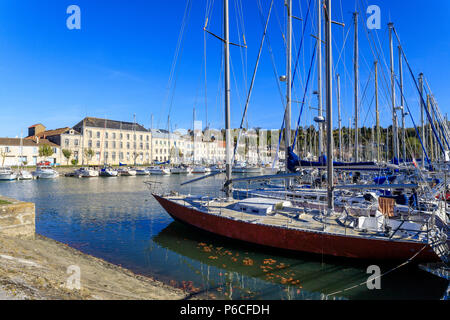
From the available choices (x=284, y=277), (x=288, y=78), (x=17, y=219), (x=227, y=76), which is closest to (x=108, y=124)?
(x=288, y=78)

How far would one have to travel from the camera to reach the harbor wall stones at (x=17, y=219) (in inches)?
486

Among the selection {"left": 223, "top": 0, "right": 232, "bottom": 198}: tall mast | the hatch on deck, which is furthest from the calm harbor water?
{"left": 223, "top": 0, "right": 232, "bottom": 198}: tall mast

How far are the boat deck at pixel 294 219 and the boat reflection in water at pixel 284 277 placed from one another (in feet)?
4.00

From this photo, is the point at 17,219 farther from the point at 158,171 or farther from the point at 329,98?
the point at 158,171

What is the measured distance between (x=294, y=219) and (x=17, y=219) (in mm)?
13001

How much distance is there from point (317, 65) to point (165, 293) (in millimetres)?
22522

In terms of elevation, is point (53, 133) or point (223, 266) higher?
point (53, 133)


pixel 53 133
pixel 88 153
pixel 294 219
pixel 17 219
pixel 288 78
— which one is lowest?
pixel 294 219

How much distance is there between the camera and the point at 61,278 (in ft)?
27.6

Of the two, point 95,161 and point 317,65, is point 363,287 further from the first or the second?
point 95,161

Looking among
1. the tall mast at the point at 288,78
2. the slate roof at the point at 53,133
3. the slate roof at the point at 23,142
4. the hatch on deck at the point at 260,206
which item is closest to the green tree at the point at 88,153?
the slate roof at the point at 53,133

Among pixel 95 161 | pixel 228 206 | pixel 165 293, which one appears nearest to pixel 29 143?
pixel 95 161

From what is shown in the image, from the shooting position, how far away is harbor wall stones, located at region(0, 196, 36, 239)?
12.3 meters

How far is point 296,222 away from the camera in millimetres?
13023
